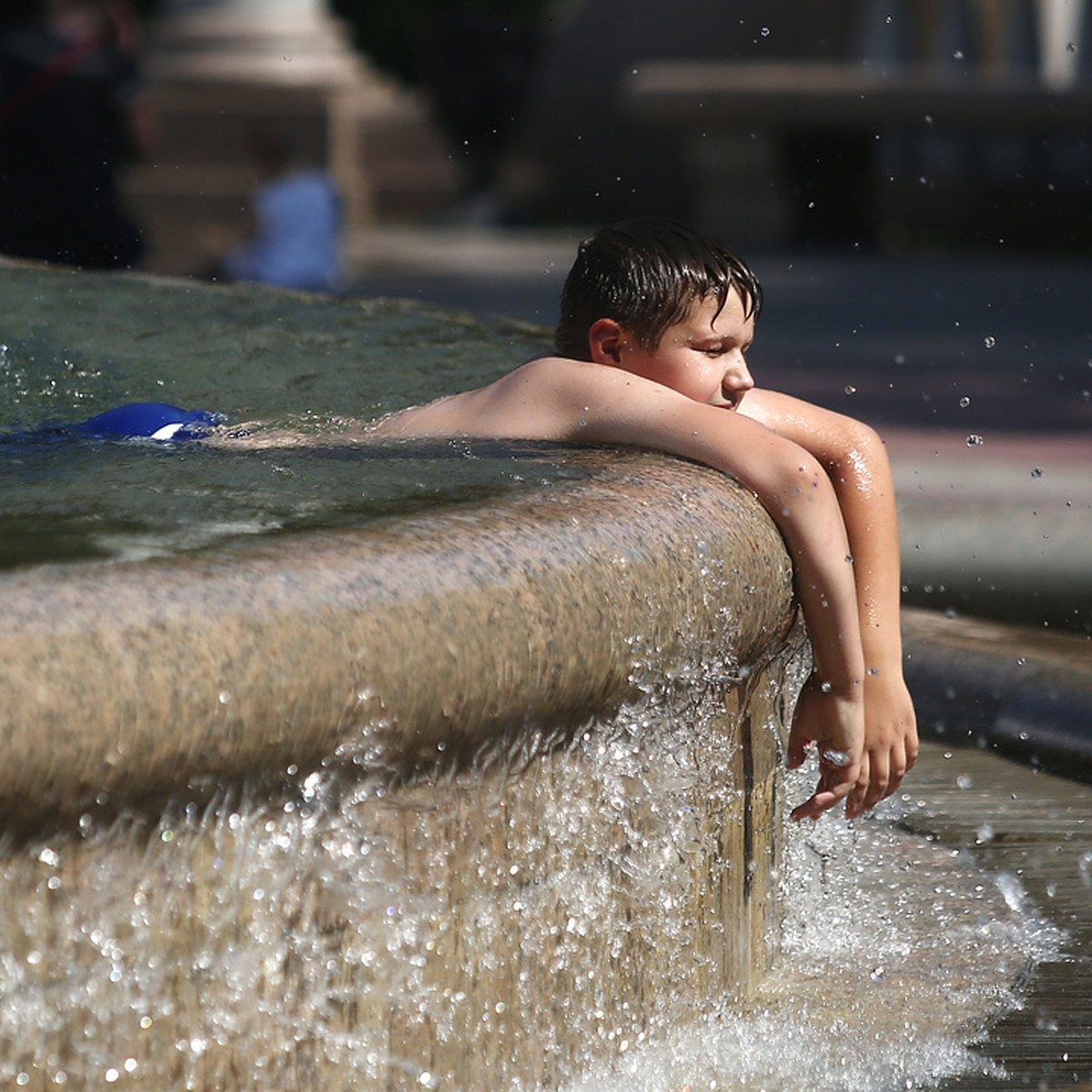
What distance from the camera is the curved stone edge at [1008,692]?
3.98 metres

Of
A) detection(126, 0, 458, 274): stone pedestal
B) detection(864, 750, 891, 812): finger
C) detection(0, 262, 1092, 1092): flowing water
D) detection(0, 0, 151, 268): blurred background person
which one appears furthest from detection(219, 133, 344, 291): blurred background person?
detection(864, 750, 891, 812): finger

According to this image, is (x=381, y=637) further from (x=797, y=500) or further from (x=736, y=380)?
(x=736, y=380)

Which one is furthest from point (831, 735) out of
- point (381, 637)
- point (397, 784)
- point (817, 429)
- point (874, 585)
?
point (381, 637)

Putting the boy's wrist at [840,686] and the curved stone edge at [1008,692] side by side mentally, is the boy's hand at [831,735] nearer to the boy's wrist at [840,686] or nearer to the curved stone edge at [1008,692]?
the boy's wrist at [840,686]

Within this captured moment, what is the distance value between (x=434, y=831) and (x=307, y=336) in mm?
2039

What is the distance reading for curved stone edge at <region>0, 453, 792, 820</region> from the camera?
1.69 metres

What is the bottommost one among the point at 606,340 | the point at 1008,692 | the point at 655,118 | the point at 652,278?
the point at 655,118

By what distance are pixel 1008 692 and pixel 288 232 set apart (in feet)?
22.1

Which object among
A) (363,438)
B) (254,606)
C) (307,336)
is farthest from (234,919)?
(307,336)

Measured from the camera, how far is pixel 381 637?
189cm

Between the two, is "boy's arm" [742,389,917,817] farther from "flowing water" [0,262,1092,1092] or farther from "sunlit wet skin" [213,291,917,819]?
"flowing water" [0,262,1092,1092]

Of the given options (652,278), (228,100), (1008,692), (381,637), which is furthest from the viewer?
(228,100)

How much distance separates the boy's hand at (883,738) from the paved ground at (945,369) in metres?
2.75

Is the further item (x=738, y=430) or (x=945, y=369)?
(x=945, y=369)
